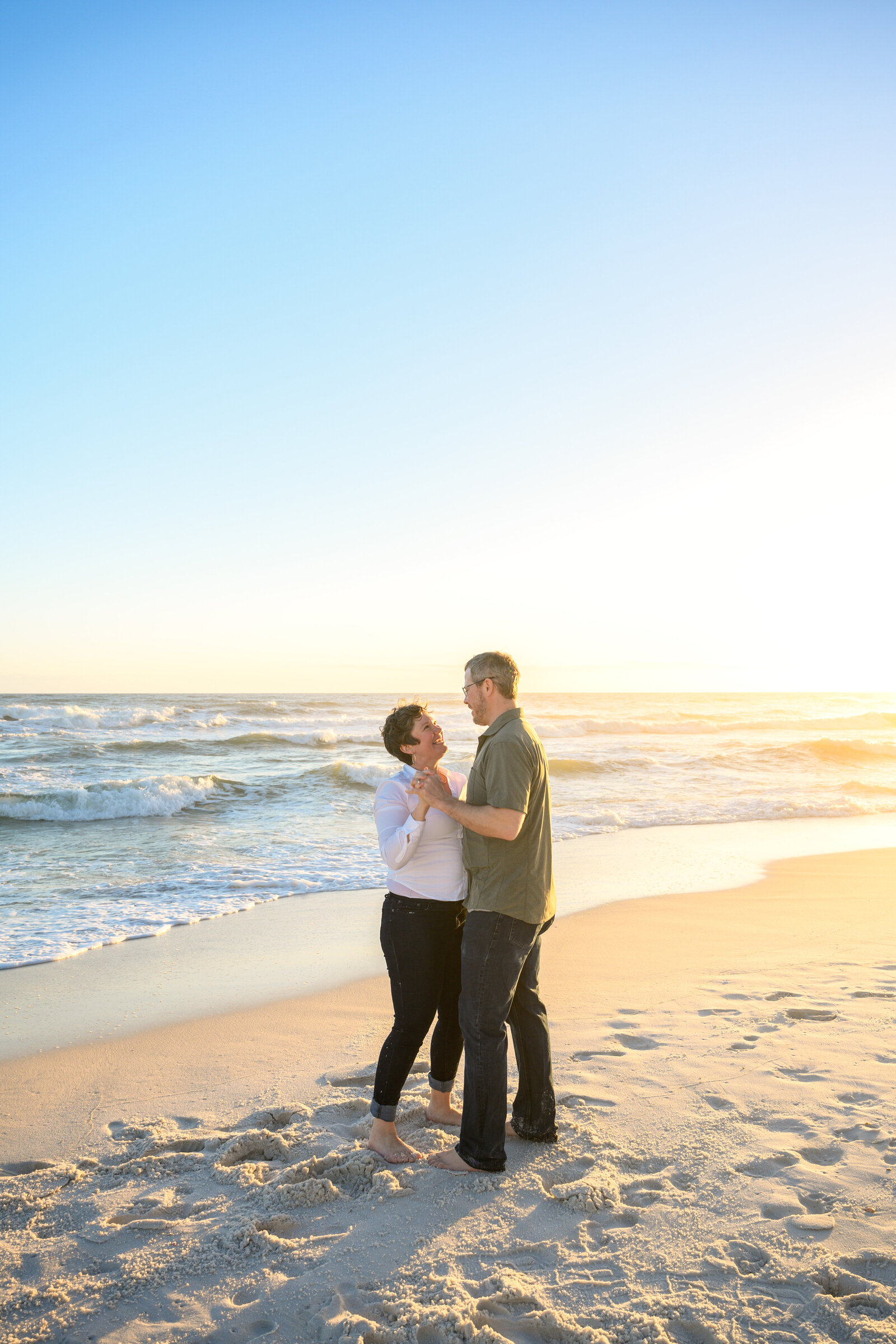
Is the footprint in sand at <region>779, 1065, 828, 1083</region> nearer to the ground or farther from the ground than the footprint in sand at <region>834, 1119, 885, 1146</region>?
nearer to the ground

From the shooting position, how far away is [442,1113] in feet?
11.5

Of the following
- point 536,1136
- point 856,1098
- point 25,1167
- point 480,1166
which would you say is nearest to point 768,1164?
point 856,1098

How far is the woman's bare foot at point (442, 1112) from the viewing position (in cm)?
349

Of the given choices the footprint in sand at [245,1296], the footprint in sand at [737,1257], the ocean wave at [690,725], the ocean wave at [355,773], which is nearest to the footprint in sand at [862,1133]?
the footprint in sand at [737,1257]

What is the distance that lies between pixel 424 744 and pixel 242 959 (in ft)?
12.1

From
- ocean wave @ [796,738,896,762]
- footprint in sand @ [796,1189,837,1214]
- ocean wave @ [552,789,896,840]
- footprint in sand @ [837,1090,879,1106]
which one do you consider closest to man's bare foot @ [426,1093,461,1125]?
footprint in sand @ [796,1189,837,1214]

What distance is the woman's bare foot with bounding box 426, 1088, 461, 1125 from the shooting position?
3.49m

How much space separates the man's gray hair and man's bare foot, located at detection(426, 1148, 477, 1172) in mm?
1840

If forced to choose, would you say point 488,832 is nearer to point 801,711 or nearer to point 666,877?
point 666,877

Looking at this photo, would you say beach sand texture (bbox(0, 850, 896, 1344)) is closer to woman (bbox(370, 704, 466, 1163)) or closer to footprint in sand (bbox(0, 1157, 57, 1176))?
footprint in sand (bbox(0, 1157, 57, 1176))

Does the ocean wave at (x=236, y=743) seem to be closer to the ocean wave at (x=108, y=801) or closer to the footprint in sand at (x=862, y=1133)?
the ocean wave at (x=108, y=801)

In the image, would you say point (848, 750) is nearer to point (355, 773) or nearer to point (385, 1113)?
point (355, 773)

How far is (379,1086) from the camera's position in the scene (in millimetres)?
3193

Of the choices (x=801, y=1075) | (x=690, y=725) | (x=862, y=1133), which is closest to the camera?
(x=862, y=1133)
